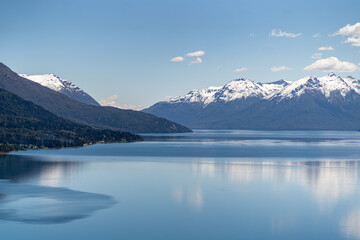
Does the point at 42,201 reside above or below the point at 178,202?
above

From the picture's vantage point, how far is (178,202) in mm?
71188

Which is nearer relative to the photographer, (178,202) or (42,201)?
(42,201)

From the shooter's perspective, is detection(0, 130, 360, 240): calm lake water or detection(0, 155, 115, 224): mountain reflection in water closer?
detection(0, 130, 360, 240): calm lake water

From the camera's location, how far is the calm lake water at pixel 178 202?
53938mm

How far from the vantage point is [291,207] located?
2672 inches

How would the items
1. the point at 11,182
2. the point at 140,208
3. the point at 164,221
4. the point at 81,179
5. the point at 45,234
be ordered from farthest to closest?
1. the point at 81,179
2. the point at 11,182
3. the point at 140,208
4. the point at 164,221
5. the point at 45,234

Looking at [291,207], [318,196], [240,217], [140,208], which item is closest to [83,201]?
[140,208]

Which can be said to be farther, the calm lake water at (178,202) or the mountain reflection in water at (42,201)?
the mountain reflection in water at (42,201)

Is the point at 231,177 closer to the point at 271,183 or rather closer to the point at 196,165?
the point at 271,183

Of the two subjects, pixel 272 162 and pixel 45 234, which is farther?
pixel 272 162

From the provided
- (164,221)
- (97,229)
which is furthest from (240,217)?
(97,229)

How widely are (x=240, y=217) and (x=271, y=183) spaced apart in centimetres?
3104

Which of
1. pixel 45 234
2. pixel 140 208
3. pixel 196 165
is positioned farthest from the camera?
pixel 196 165

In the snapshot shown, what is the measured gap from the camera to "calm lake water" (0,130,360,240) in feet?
177
